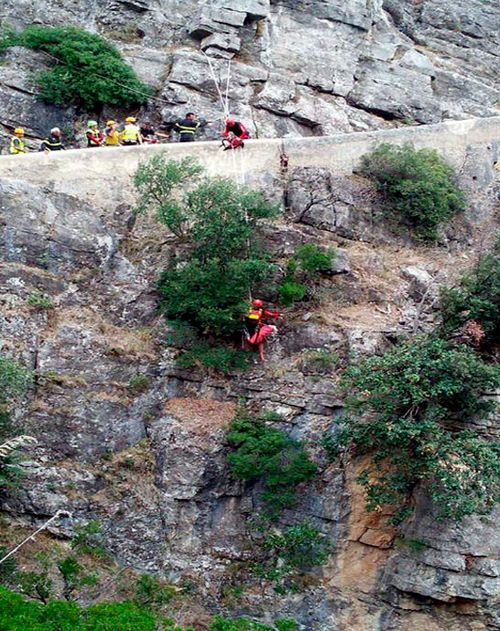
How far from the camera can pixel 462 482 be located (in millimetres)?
13828

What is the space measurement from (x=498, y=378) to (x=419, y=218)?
546cm

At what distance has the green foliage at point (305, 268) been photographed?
1719 cm

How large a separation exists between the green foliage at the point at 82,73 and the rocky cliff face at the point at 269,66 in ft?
1.00

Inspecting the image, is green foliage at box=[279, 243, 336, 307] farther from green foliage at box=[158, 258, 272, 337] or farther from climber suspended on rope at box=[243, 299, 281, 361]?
green foliage at box=[158, 258, 272, 337]

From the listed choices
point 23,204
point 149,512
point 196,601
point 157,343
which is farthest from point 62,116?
point 196,601

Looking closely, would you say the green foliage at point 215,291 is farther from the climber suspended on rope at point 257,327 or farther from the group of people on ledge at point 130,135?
the group of people on ledge at point 130,135

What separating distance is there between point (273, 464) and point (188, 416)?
5.48 ft

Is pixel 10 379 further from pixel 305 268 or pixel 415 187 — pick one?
pixel 415 187

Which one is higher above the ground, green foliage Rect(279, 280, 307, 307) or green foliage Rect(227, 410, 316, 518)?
green foliage Rect(279, 280, 307, 307)

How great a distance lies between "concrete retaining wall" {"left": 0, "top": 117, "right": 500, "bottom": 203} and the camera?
1791 cm

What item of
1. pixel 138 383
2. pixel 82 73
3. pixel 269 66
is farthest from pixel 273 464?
pixel 269 66

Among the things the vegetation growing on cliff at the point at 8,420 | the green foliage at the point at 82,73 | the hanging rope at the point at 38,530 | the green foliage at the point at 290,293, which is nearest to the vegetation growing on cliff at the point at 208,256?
the green foliage at the point at 290,293

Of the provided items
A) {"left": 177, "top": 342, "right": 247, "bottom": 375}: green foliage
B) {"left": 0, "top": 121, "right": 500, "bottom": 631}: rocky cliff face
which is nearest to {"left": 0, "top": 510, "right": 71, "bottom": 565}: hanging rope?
{"left": 0, "top": 121, "right": 500, "bottom": 631}: rocky cliff face

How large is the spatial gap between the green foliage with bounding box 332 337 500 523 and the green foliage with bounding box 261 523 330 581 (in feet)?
3.42
